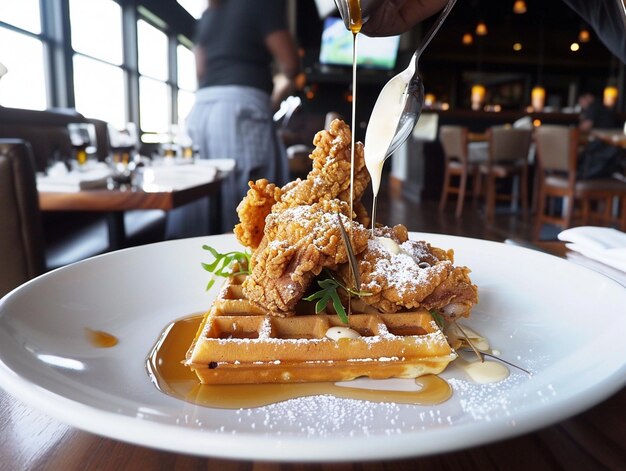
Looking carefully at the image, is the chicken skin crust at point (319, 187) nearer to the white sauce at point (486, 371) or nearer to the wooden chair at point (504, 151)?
the white sauce at point (486, 371)

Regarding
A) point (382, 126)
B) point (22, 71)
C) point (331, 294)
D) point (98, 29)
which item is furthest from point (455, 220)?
point (98, 29)

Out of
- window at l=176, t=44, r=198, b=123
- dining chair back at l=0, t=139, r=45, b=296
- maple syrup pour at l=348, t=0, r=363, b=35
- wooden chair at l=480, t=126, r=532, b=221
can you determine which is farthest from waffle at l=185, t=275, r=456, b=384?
window at l=176, t=44, r=198, b=123

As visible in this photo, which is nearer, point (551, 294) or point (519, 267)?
point (551, 294)

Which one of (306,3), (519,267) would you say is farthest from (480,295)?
(306,3)

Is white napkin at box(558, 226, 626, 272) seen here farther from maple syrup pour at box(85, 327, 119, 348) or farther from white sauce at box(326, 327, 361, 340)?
maple syrup pour at box(85, 327, 119, 348)

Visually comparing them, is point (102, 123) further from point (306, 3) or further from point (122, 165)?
point (306, 3)

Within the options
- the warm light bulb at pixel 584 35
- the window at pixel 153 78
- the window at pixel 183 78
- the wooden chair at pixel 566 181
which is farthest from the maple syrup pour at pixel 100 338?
the warm light bulb at pixel 584 35
